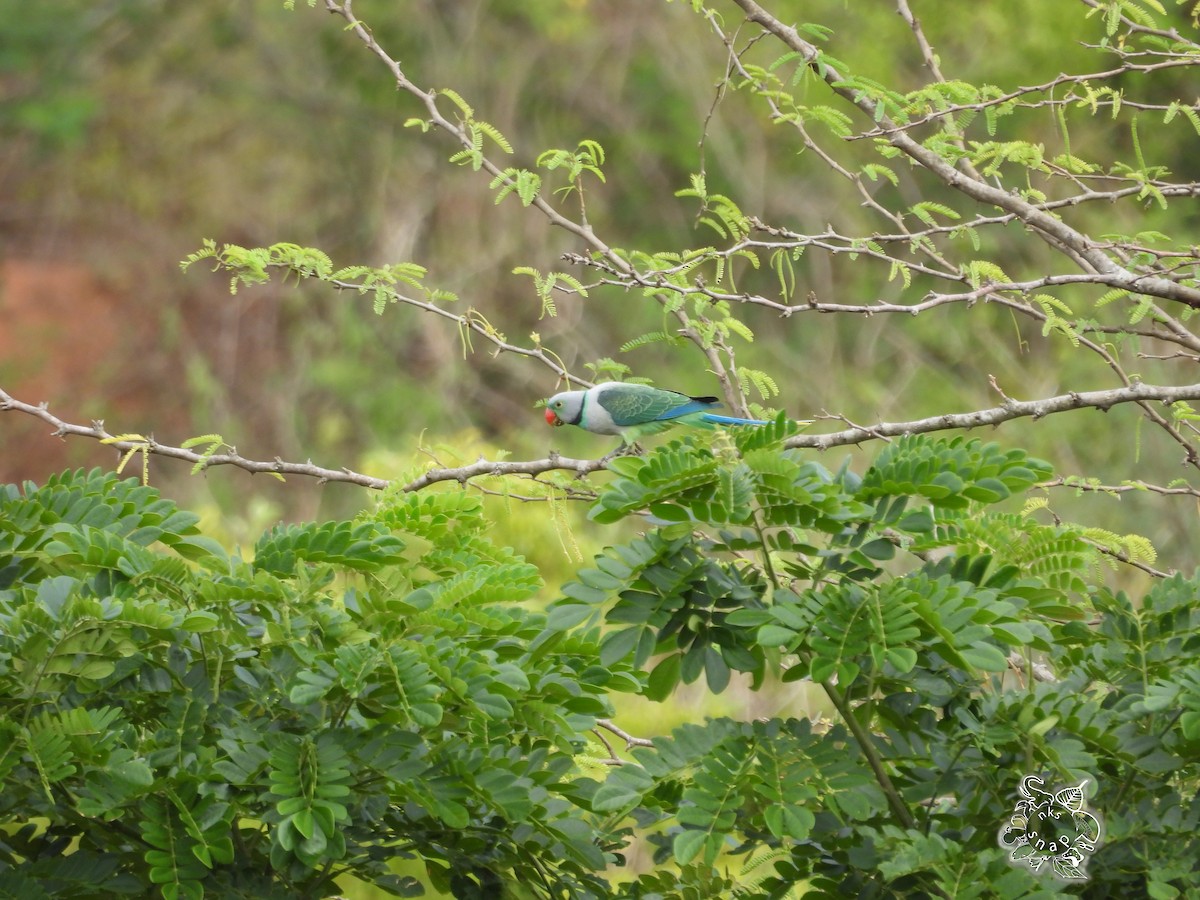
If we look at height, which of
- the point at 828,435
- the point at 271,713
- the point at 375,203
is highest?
the point at 375,203

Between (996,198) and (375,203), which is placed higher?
(375,203)

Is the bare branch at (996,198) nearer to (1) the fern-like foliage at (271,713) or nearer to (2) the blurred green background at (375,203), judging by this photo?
(1) the fern-like foliage at (271,713)

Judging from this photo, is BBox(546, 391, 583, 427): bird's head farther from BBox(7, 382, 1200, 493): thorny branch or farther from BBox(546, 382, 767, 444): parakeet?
Result: BBox(7, 382, 1200, 493): thorny branch

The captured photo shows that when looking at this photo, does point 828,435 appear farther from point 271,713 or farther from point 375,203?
point 375,203

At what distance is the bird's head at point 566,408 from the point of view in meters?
4.15

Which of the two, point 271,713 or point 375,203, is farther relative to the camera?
point 375,203

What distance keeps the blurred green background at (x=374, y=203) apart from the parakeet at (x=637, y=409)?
23.2 ft

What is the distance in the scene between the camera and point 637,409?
162 inches

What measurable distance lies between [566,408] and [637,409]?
0.26 meters

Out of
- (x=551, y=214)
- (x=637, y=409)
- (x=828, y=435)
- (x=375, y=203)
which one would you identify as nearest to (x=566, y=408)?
(x=637, y=409)

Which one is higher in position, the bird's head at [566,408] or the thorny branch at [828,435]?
the bird's head at [566,408]

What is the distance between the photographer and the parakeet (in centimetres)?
409

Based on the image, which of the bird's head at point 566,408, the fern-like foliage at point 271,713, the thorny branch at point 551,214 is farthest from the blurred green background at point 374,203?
the fern-like foliage at point 271,713

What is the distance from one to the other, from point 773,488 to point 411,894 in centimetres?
86
